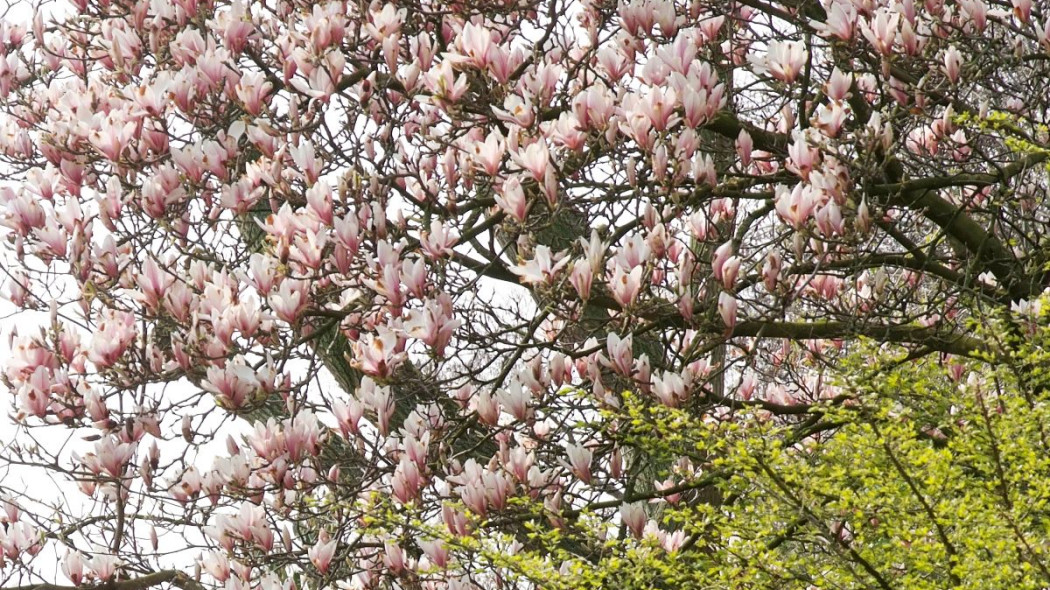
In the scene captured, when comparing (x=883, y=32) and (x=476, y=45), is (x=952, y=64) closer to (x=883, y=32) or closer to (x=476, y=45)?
(x=883, y=32)

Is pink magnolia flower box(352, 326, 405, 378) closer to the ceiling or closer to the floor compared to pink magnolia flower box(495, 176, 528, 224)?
closer to the floor

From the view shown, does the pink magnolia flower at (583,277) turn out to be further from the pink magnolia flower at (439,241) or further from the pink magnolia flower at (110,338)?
the pink magnolia flower at (110,338)

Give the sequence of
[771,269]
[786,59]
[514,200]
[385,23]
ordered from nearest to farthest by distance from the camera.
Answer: [514,200] → [771,269] → [786,59] → [385,23]

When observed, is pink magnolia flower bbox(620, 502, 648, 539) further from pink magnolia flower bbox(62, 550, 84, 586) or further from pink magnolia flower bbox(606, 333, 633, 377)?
pink magnolia flower bbox(62, 550, 84, 586)

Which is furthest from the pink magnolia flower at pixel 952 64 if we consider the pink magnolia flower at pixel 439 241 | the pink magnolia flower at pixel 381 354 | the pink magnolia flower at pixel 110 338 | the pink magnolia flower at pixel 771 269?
the pink magnolia flower at pixel 110 338

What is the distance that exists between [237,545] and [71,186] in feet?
3.99

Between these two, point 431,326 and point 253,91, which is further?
point 253,91

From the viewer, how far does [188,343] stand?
321 centimetres

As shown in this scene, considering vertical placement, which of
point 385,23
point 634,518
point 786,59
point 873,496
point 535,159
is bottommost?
point 873,496

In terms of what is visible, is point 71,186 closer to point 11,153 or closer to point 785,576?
point 11,153

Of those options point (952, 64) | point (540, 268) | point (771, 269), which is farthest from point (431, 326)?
point (952, 64)

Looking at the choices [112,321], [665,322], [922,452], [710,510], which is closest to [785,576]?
[710,510]

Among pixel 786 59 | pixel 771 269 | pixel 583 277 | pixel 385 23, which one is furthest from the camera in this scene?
pixel 385 23

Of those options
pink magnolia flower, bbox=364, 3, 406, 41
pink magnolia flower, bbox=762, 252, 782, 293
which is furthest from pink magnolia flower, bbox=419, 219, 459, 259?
pink magnolia flower, bbox=762, 252, 782, 293
